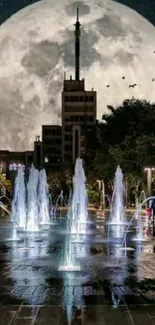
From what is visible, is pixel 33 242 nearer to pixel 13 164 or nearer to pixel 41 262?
pixel 41 262

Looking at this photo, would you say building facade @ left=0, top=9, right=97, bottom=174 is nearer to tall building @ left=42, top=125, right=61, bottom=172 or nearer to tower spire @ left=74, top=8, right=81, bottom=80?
tall building @ left=42, top=125, right=61, bottom=172

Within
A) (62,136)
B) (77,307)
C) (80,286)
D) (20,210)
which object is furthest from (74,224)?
(62,136)

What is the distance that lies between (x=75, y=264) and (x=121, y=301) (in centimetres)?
470

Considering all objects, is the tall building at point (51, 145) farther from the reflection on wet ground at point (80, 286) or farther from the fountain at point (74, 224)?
the reflection on wet ground at point (80, 286)

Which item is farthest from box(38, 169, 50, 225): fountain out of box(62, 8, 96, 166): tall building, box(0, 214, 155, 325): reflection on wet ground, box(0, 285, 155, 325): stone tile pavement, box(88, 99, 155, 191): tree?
box(62, 8, 96, 166): tall building

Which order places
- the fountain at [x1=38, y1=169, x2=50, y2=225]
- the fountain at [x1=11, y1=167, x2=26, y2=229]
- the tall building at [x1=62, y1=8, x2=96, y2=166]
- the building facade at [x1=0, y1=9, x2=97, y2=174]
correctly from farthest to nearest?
the building facade at [x1=0, y1=9, x2=97, y2=174]
the tall building at [x1=62, y1=8, x2=96, y2=166]
the fountain at [x1=38, y1=169, x2=50, y2=225]
the fountain at [x1=11, y1=167, x2=26, y2=229]

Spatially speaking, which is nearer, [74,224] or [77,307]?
[77,307]

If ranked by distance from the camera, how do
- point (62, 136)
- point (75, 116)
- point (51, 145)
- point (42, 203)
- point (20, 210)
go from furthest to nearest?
1. point (75, 116)
2. point (51, 145)
3. point (62, 136)
4. point (42, 203)
5. point (20, 210)

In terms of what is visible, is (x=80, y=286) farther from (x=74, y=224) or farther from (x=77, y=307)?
(x=74, y=224)

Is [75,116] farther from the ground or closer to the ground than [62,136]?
farther from the ground

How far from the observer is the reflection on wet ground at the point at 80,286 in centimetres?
873

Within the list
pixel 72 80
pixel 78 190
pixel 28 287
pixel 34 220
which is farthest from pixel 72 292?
pixel 72 80

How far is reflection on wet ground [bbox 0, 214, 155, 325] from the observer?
873 centimetres

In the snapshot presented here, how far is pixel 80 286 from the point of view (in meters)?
11.3
